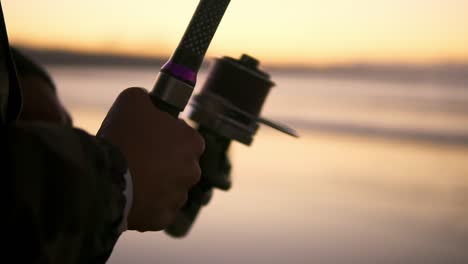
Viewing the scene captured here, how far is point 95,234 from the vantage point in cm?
62

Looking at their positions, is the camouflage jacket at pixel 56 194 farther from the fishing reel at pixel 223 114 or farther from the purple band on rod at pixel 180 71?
the fishing reel at pixel 223 114

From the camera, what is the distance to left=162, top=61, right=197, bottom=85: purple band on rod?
0.71 metres

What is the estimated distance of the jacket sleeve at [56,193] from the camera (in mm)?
562

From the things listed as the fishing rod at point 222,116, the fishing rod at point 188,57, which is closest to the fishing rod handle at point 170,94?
the fishing rod at point 188,57

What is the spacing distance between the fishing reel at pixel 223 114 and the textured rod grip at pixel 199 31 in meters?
0.21

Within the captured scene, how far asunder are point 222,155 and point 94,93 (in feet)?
15.0

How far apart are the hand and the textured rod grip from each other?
50 millimetres

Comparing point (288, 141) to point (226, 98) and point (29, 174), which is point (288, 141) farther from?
point (29, 174)

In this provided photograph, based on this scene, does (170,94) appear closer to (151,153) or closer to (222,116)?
(151,153)

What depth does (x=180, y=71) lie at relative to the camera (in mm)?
716

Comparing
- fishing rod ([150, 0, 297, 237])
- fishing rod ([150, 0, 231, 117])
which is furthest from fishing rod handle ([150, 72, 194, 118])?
fishing rod ([150, 0, 297, 237])

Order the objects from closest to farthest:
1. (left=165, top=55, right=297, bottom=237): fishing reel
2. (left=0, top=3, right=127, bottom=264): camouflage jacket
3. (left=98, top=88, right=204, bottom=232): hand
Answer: (left=0, top=3, right=127, bottom=264): camouflage jacket → (left=98, top=88, right=204, bottom=232): hand → (left=165, top=55, right=297, bottom=237): fishing reel

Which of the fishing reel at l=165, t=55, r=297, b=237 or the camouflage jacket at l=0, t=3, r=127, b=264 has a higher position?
the fishing reel at l=165, t=55, r=297, b=237

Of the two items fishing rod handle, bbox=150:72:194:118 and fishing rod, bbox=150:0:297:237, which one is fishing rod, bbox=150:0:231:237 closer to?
fishing rod handle, bbox=150:72:194:118
